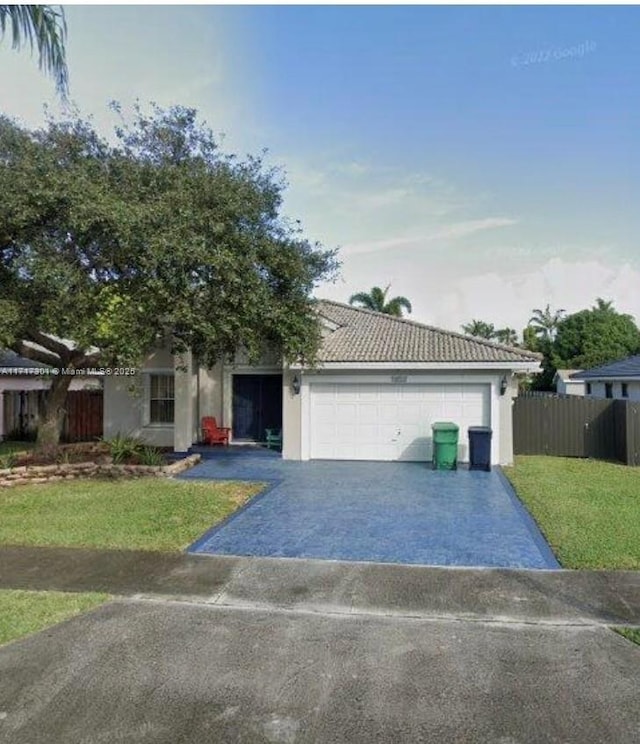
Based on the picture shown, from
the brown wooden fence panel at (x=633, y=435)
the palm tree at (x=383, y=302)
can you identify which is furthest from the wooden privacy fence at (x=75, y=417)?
the palm tree at (x=383, y=302)

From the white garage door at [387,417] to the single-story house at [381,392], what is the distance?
0.03 meters

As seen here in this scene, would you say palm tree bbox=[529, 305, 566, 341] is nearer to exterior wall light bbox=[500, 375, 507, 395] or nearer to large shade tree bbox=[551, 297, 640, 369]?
large shade tree bbox=[551, 297, 640, 369]

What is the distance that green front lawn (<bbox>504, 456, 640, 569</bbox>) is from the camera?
741 centimetres

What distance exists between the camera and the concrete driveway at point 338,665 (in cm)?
375

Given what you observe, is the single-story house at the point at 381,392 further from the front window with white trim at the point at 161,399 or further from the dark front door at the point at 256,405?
the dark front door at the point at 256,405

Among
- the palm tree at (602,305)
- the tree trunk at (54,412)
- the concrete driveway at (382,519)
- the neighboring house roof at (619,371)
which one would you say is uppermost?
the palm tree at (602,305)

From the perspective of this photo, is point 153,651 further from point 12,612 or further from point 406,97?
point 406,97

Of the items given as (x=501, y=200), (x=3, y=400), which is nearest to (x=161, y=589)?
(x=501, y=200)

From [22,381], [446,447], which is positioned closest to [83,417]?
[22,381]

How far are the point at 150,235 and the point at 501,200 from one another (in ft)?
35.4

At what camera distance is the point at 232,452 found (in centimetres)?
1661

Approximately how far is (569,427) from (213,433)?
35.7 feet

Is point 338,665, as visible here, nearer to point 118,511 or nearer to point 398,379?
point 118,511

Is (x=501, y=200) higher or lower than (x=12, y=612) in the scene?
higher
